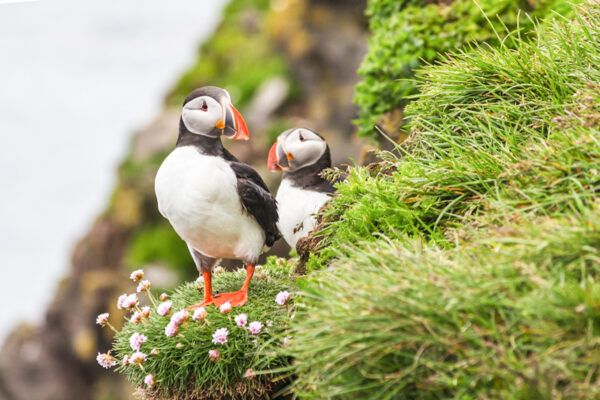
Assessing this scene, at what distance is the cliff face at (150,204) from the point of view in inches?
388

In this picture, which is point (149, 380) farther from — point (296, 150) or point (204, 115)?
point (296, 150)

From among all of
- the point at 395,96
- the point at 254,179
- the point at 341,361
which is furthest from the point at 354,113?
the point at 341,361

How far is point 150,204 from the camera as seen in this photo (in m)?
10.7

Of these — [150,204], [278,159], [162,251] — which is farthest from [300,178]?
[150,204]

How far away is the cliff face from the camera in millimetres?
9867

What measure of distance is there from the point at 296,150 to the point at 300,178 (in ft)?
0.77

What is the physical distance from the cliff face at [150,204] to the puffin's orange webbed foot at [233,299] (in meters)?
5.54

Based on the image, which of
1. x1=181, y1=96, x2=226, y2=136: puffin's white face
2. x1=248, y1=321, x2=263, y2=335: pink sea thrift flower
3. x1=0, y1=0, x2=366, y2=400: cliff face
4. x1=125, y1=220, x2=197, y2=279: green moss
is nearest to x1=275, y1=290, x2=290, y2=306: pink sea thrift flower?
x1=248, y1=321, x2=263, y2=335: pink sea thrift flower

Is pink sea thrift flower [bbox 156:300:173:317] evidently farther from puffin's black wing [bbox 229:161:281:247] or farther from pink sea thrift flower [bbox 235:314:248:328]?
puffin's black wing [bbox 229:161:281:247]

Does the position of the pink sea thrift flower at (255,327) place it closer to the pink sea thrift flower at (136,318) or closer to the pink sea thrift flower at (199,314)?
the pink sea thrift flower at (199,314)

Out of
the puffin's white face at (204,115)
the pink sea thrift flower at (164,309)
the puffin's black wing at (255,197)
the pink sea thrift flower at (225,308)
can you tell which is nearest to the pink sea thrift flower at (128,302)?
the pink sea thrift flower at (164,309)

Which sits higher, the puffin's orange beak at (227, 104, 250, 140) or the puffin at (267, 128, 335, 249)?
the puffin's orange beak at (227, 104, 250, 140)

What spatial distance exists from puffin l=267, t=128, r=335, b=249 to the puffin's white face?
61cm

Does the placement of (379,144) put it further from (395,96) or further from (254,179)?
Result: (254,179)
